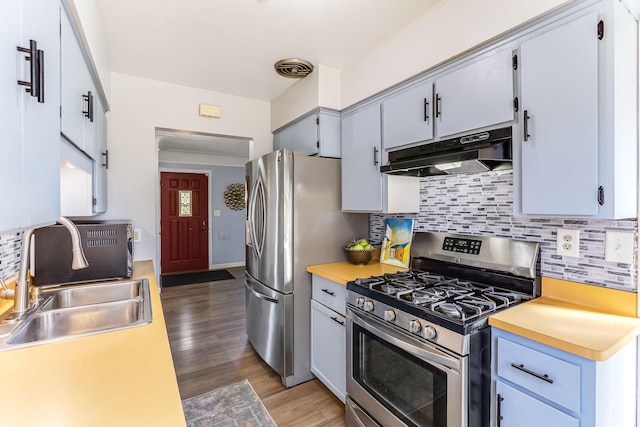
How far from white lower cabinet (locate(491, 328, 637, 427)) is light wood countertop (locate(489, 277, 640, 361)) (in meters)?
0.04

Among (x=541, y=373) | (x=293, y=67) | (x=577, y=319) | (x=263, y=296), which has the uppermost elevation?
(x=293, y=67)

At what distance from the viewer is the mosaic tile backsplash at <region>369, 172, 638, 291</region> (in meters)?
1.36

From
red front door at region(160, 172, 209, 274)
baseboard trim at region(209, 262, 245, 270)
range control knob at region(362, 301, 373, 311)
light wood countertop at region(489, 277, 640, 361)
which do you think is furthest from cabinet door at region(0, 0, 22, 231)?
baseboard trim at region(209, 262, 245, 270)

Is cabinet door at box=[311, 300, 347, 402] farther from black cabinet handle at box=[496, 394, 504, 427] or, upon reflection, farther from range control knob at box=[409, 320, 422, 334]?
black cabinet handle at box=[496, 394, 504, 427]

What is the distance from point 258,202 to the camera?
8.36 ft

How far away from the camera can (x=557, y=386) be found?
107 cm

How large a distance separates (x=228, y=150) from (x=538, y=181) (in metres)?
5.27

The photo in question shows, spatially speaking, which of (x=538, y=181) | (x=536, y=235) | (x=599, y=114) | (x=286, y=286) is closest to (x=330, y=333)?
(x=286, y=286)

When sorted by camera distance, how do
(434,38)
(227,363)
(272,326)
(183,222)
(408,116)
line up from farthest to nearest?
(183,222)
(227,363)
(272,326)
(408,116)
(434,38)

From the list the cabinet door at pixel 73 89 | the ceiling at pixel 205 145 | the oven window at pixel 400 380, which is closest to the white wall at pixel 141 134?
the cabinet door at pixel 73 89

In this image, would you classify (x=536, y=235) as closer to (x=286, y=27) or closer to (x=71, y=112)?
(x=286, y=27)

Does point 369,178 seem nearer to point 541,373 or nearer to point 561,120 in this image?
point 561,120

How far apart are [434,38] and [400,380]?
183 centimetres

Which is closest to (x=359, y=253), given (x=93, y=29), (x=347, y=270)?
(x=347, y=270)
